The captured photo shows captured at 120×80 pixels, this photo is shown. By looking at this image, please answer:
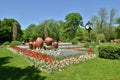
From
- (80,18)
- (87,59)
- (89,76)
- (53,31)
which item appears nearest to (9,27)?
(53,31)

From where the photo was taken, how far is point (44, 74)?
1123 cm

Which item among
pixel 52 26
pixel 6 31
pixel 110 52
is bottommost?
pixel 110 52

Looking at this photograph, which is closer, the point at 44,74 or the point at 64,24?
the point at 44,74

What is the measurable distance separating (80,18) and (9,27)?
83.7 ft

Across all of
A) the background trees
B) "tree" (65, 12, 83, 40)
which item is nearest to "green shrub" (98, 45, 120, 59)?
the background trees

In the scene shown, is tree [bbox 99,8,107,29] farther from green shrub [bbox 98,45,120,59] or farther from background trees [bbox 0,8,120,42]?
green shrub [bbox 98,45,120,59]

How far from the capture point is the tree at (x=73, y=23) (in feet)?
250

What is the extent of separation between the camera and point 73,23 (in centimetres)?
7669

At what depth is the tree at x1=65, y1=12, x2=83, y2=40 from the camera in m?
76.3

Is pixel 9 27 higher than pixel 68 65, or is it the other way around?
pixel 9 27

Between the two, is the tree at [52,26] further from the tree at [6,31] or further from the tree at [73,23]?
the tree at [6,31]

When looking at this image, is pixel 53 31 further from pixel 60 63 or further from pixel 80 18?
pixel 60 63

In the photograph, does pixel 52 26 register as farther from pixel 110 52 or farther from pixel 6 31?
pixel 110 52

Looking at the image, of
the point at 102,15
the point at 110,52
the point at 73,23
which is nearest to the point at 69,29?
the point at 73,23
